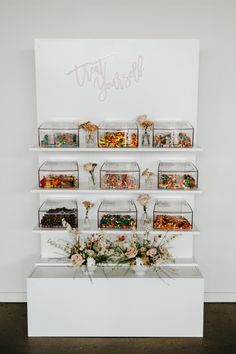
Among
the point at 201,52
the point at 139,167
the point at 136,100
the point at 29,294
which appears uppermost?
the point at 201,52

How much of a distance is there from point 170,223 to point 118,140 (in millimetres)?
1021

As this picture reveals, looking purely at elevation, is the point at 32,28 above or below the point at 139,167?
above

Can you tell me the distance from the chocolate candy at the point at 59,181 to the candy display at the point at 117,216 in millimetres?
404

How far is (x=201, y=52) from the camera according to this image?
16.9ft

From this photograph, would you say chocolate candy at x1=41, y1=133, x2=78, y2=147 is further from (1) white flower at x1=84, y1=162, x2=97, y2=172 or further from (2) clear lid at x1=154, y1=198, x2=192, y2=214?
(2) clear lid at x1=154, y1=198, x2=192, y2=214

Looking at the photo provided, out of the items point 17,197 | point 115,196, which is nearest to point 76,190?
point 115,196

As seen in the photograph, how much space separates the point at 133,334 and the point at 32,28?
3399 mm

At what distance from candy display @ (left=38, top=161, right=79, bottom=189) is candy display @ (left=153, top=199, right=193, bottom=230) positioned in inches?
35.9

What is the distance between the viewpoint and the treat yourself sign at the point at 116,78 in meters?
4.88

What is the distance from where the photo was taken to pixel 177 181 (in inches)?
193

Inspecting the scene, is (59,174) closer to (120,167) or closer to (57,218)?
(57,218)

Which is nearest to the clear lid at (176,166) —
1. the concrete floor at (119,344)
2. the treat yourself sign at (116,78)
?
the treat yourself sign at (116,78)

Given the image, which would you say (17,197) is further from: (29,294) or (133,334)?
(133,334)

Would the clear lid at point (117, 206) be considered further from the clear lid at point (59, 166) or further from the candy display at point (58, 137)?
the candy display at point (58, 137)
